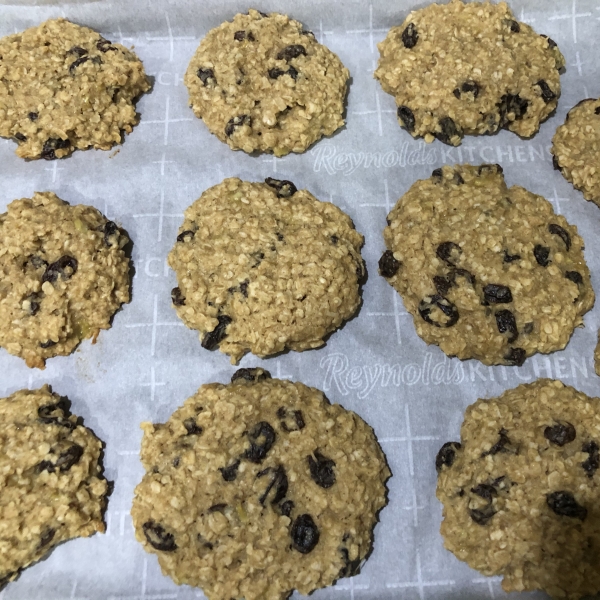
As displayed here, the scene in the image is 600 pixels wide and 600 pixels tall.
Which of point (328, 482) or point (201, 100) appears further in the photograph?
point (201, 100)

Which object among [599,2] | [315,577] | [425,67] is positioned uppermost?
[599,2]

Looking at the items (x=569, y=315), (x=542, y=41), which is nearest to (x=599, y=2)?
(x=542, y=41)

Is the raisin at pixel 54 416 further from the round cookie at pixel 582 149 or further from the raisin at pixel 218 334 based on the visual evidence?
the round cookie at pixel 582 149

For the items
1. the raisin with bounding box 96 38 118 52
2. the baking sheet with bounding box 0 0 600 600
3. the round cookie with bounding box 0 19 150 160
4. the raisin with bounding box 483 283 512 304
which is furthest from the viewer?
the raisin with bounding box 96 38 118 52

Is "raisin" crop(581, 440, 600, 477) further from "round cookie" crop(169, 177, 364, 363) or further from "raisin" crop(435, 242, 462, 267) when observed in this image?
"round cookie" crop(169, 177, 364, 363)

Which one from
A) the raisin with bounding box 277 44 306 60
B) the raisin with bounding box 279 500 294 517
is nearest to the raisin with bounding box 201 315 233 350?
the raisin with bounding box 279 500 294 517

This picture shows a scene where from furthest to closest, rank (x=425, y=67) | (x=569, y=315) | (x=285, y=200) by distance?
(x=425, y=67) → (x=285, y=200) → (x=569, y=315)

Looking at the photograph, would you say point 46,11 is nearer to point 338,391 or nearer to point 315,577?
point 338,391
